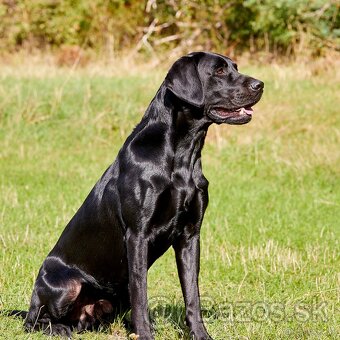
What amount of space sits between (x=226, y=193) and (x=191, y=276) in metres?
4.92

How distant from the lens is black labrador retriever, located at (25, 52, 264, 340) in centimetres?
444

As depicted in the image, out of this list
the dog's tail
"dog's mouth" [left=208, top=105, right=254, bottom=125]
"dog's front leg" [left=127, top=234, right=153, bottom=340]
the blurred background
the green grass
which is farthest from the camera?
the blurred background

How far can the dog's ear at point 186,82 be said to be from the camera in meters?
4.54

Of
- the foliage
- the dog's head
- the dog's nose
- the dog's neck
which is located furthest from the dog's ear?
the foliage

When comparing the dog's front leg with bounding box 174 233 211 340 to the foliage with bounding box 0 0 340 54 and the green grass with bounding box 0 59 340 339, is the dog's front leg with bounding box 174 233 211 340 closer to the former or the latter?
the green grass with bounding box 0 59 340 339

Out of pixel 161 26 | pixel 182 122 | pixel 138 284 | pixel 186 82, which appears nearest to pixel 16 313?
pixel 138 284

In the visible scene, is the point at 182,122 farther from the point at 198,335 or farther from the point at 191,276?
the point at 198,335

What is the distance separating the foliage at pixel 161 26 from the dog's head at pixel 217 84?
40.5 feet

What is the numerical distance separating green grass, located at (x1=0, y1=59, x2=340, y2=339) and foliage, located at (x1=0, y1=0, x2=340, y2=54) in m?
1.81

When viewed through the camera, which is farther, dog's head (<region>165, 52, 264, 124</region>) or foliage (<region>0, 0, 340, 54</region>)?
foliage (<region>0, 0, 340, 54</region>)

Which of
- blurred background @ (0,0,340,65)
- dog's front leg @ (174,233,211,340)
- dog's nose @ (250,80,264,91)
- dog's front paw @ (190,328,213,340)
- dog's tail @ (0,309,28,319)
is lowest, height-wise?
blurred background @ (0,0,340,65)

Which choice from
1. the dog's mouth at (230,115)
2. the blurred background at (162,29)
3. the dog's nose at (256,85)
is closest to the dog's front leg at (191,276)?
the dog's mouth at (230,115)

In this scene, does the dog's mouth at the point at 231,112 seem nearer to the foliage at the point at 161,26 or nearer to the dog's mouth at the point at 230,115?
the dog's mouth at the point at 230,115

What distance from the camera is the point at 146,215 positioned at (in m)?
4.41
